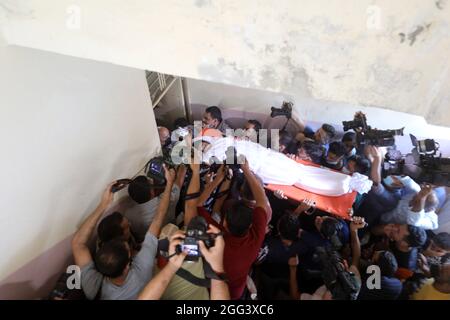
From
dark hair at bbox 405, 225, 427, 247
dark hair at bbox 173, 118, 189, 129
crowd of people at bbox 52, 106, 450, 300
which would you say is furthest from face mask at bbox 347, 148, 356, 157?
dark hair at bbox 173, 118, 189, 129

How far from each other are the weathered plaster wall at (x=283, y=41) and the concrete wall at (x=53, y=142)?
0.27m

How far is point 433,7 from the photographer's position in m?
0.60

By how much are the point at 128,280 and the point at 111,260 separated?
0.43 feet

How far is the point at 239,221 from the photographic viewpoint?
1.28m

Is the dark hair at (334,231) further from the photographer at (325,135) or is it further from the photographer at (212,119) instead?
the photographer at (212,119)

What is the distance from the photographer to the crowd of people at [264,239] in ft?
3.92

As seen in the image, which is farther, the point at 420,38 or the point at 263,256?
the point at 263,256

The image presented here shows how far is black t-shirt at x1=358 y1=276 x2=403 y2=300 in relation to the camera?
145cm

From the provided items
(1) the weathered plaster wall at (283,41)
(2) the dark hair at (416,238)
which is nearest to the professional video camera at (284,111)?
(2) the dark hair at (416,238)
